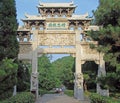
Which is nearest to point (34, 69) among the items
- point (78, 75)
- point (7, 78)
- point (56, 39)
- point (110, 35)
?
point (56, 39)

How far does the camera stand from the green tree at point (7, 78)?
447 inches

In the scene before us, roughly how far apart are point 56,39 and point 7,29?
36.8ft

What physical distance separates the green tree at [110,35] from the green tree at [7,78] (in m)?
3.41

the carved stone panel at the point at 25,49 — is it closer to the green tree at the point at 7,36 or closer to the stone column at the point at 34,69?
the stone column at the point at 34,69

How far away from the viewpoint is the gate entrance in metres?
25.4

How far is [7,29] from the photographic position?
14.8 meters

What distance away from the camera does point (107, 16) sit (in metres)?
11.2

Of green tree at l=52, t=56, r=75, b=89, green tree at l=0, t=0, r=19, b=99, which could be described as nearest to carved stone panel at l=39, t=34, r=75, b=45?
green tree at l=0, t=0, r=19, b=99

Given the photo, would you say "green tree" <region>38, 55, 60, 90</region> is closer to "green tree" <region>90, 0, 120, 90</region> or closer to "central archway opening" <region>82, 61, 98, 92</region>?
"central archway opening" <region>82, 61, 98, 92</region>

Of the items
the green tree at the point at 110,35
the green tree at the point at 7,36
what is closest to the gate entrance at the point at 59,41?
the green tree at the point at 7,36

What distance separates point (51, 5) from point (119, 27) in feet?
59.8

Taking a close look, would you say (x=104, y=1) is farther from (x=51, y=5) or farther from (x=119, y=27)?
(x=51, y=5)

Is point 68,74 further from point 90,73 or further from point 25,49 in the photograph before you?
point 25,49

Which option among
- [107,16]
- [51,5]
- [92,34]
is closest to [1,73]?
[92,34]
